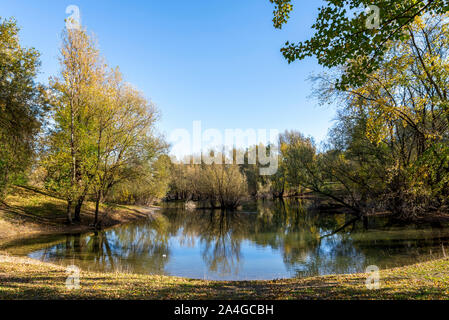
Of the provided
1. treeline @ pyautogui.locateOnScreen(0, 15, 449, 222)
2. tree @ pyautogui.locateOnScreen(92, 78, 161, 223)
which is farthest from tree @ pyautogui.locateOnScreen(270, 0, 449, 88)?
tree @ pyautogui.locateOnScreen(92, 78, 161, 223)

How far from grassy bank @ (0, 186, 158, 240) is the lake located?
7.06 feet

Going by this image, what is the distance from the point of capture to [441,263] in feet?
29.8

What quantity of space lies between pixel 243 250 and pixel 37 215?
1802 centimetres

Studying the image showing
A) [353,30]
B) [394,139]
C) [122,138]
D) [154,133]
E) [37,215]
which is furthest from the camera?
[154,133]

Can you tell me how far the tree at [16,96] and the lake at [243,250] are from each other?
671cm

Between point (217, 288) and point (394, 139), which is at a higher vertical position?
point (394, 139)

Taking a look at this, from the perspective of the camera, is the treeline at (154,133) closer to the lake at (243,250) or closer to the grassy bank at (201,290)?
the lake at (243,250)

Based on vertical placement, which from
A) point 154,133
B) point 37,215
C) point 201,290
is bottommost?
point 201,290

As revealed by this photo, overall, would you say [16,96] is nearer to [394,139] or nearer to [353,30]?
[353,30]

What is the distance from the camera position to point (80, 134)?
73.6 feet

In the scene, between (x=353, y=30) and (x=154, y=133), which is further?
(x=154, y=133)

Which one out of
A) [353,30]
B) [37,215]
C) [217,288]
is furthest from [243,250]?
[37,215]
